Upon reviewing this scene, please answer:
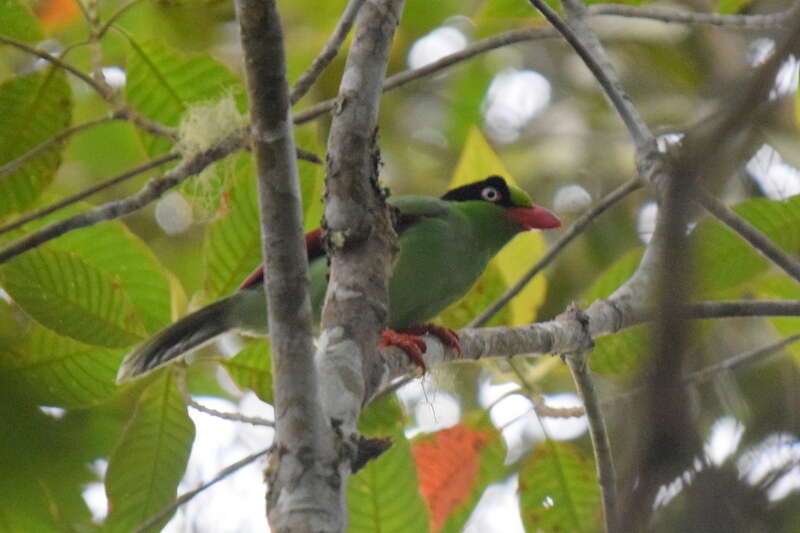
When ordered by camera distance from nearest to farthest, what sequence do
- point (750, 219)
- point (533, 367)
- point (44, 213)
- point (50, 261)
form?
point (44, 213) → point (50, 261) → point (750, 219) → point (533, 367)

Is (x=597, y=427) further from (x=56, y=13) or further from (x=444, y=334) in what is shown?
(x=56, y=13)

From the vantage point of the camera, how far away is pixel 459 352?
3127mm

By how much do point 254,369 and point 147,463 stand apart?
0.41 metres

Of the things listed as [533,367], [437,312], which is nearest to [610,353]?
[533,367]

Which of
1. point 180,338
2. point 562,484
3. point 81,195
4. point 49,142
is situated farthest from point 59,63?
point 562,484

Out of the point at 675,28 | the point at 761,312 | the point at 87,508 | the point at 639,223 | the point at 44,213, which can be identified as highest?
the point at 675,28

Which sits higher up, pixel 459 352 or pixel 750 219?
pixel 750 219

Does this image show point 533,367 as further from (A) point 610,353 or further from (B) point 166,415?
(B) point 166,415

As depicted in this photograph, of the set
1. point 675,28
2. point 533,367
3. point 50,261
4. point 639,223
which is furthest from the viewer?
point 675,28

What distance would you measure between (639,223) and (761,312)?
9.55 feet

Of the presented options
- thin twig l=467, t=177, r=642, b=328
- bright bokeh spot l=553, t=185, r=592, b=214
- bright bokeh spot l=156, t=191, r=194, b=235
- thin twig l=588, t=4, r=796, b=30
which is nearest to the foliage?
thin twig l=588, t=4, r=796, b=30

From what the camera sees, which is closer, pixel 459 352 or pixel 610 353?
pixel 459 352

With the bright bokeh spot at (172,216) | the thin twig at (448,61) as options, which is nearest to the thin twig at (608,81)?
the thin twig at (448,61)

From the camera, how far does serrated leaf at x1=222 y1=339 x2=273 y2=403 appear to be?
3.24m
